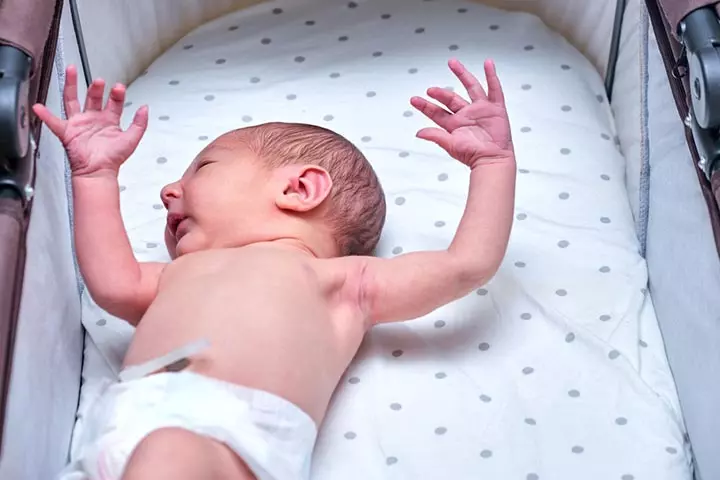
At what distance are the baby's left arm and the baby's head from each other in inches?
2.6

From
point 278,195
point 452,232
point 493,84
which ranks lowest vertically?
point 452,232

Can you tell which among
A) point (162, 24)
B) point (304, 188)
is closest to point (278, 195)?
point (304, 188)

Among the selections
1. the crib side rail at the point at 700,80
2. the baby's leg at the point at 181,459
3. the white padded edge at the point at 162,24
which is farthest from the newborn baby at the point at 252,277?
the white padded edge at the point at 162,24

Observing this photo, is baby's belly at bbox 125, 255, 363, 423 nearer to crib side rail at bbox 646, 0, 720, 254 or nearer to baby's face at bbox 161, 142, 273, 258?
baby's face at bbox 161, 142, 273, 258

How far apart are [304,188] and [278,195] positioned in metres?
0.03

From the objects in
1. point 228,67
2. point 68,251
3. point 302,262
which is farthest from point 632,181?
point 68,251

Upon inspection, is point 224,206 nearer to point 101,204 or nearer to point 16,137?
point 101,204

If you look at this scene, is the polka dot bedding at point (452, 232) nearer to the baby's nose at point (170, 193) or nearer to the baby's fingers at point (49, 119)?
the baby's nose at point (170, 193)

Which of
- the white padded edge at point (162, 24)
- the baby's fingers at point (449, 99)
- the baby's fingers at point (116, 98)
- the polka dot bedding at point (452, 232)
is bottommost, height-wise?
the polka dot bedding at point (452, 232)

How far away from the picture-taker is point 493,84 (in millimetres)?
1279

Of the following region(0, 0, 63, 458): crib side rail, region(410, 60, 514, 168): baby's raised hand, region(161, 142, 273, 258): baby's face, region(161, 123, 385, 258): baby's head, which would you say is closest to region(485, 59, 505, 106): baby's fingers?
region(410, 60, 514, 168): baby's raised hand

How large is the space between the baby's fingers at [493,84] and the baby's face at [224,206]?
275mm

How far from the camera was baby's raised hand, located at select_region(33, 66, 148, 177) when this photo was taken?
3.85 feet

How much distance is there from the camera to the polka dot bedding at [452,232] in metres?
1.18
